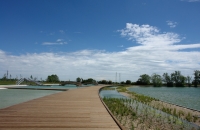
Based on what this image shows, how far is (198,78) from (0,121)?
10386 cm

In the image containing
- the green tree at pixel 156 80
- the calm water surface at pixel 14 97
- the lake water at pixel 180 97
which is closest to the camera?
the calm water surface at pixel 14 97

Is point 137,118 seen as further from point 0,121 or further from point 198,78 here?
point 198,78

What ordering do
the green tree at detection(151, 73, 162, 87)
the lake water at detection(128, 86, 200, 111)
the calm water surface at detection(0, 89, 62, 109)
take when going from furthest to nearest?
the green tree at detection(151, 73, 162, 87) → the lake water at detection(128, 86, 200, 111) → the calm water surface at detection(0, 89, 62, 109)

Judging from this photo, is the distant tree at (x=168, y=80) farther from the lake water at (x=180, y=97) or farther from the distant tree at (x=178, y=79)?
the lake water at (x=180, y=97)

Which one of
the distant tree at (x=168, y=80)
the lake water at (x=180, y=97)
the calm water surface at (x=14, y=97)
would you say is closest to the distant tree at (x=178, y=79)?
the distant tree at (x=168, y=80)

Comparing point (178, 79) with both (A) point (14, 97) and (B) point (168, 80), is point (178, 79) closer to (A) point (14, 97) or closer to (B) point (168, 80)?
(B) point (168, 80)

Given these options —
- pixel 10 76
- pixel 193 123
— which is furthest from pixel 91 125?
pixel 10 76

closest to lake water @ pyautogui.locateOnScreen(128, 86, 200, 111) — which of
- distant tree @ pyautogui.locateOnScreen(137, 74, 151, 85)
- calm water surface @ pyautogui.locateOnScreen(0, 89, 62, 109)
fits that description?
calm water surface @ pyautogui.locateOnScreen(0, 89, 62, 109)

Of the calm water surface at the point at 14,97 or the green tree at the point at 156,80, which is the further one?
the green tree at the point at 156,80

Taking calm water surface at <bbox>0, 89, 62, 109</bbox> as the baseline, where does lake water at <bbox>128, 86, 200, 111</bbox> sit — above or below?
below

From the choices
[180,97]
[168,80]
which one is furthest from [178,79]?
[180,97]

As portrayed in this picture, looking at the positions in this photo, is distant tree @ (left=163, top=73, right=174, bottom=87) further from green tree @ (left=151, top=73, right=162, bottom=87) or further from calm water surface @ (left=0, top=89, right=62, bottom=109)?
calm water surface @ (left=0, top=89, right=62, bottom=109)

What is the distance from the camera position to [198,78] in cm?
9250

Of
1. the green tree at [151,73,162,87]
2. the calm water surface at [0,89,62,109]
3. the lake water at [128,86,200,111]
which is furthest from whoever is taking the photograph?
the green tree at [151,73,162,87]
